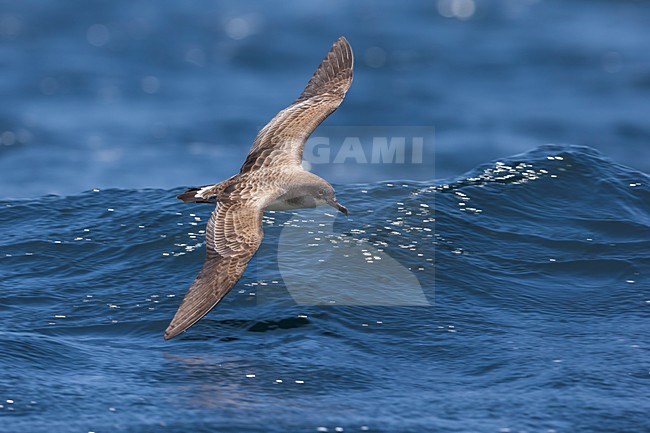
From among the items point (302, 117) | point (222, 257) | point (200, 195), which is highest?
point (302, 117)

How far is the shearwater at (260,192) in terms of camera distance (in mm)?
8672

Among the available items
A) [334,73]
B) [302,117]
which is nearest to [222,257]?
[302,117]

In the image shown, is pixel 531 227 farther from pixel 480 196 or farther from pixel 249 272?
pixel 249 272

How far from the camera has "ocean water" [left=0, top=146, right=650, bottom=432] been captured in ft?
25.6

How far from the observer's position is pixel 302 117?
10586mm

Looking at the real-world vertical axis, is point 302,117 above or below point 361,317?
above

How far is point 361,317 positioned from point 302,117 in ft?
7.76

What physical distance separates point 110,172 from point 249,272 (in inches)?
445

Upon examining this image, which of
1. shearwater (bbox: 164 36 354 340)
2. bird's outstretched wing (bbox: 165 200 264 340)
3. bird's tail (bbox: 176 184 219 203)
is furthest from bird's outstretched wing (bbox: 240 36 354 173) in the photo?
bird's outstretched wing (bbox: 165 200 264 340)

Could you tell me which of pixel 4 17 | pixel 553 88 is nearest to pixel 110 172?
pixel 4 17

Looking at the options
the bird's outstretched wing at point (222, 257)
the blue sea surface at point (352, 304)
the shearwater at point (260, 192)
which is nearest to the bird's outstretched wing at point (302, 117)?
the shearwater at point (260, 192)

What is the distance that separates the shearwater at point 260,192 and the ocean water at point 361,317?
464 mm

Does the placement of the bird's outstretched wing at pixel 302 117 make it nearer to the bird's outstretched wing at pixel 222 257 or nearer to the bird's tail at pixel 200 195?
the bird's tail at pixel 200 195

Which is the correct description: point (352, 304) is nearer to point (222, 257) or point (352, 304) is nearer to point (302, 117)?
point (222, 257)
